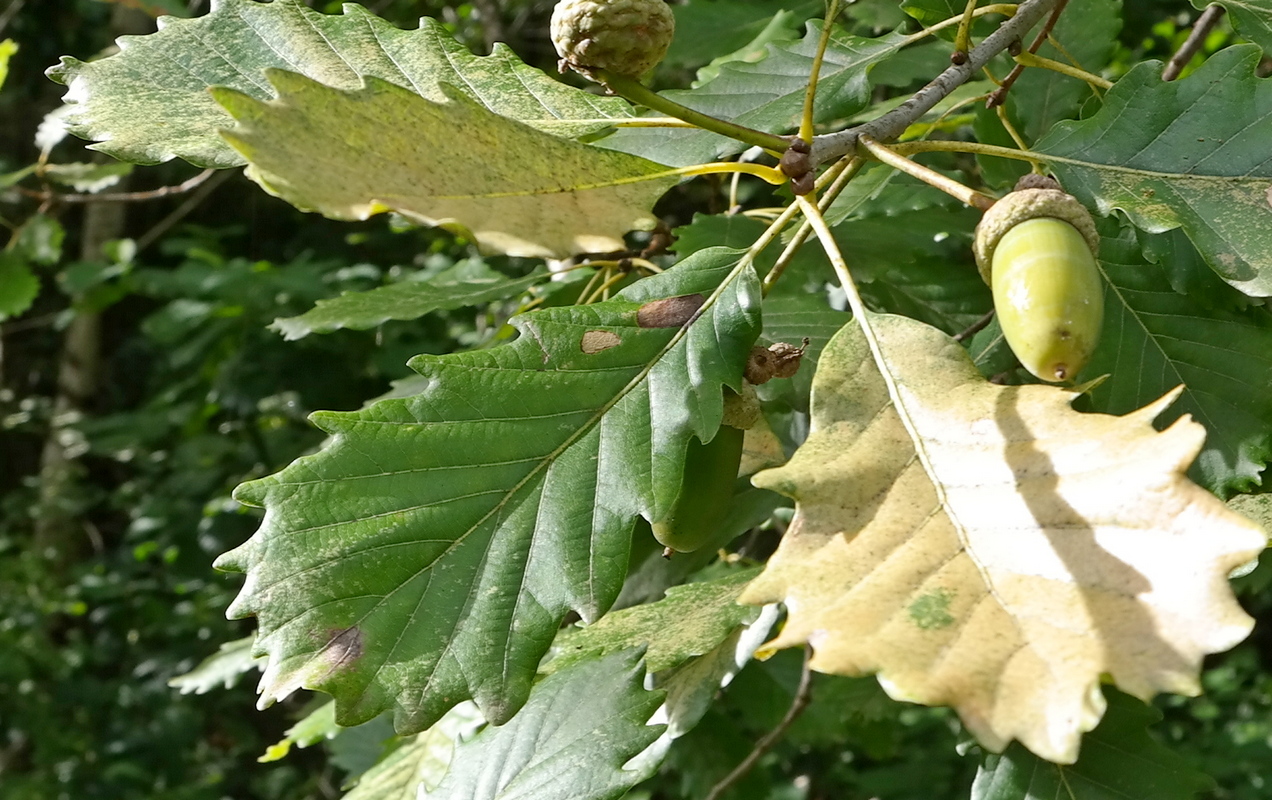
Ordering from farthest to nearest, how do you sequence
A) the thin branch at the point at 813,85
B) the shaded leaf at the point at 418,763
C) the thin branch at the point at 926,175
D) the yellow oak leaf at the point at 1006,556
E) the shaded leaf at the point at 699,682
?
the shaded leaf at the point at 418,763 → the shaded leaf at the point at 699,682 → the thin branch at the point at 813,85 → the thin branch at the point at 926,175 → the yellow oak leaf at the point at 1006,556

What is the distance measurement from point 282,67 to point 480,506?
431mm

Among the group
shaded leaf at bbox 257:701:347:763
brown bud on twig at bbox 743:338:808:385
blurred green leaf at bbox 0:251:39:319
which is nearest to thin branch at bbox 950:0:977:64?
brown bud on twig at bbox 743:338:808:385

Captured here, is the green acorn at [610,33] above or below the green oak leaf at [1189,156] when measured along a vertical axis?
above

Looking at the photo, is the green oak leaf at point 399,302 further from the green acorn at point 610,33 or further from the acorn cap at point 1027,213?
the acorn cap at point 1027,213

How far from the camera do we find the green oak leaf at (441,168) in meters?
0.62

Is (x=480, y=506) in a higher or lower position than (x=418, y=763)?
higher

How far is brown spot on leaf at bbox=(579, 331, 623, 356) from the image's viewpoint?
2.50 ft

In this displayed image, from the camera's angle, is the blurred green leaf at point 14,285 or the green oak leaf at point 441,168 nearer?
the green oak leaf at point 441,168

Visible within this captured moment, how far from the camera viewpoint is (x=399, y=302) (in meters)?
1.55

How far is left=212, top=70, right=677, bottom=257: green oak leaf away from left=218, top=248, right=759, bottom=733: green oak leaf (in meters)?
0.07

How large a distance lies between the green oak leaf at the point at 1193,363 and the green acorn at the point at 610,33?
48 cm

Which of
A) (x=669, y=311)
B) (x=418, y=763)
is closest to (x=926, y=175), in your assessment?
(x=669, y=311)

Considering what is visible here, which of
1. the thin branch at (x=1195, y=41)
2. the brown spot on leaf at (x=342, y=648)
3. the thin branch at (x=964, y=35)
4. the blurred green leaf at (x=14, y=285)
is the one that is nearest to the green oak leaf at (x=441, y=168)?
the brown spot on leaf at (x=342, y=648)

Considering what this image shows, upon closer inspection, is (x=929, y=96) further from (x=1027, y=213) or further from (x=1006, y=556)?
(x=1006, y=556)
